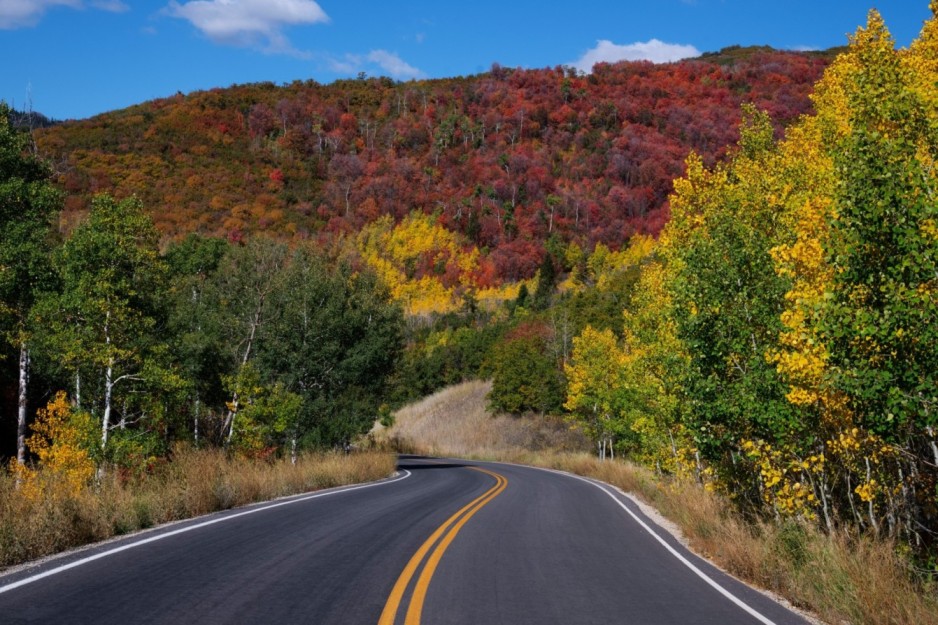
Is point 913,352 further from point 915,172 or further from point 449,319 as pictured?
point 449,319

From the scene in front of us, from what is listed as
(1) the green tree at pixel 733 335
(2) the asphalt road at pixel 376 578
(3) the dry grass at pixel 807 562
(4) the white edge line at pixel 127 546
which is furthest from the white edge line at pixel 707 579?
(4) the white edge line at pixel 127 546

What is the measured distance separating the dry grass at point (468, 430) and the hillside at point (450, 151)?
4393 centimetres

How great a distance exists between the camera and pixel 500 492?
840 inches

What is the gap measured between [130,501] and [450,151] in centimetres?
16245

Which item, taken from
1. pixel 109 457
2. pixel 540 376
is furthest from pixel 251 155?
pixel 109 457

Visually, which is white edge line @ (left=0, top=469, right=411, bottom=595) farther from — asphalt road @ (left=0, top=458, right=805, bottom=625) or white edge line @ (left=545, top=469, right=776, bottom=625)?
white edge line @ (left=545, top=469, right=776, bottom=625)

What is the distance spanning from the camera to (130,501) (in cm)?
1103

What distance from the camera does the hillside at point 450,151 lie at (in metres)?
121

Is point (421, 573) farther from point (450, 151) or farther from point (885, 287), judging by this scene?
point (450, 151)

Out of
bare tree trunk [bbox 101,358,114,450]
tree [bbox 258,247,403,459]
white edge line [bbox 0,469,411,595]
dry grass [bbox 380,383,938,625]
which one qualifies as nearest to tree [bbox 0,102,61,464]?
bare tree trunk [bbox 101,358,114,450]

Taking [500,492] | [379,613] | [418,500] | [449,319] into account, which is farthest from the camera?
[449,319]

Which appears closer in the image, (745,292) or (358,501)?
(745,292)

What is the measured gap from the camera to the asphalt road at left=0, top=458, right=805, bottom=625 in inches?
241

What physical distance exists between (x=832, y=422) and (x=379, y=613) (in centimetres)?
677
